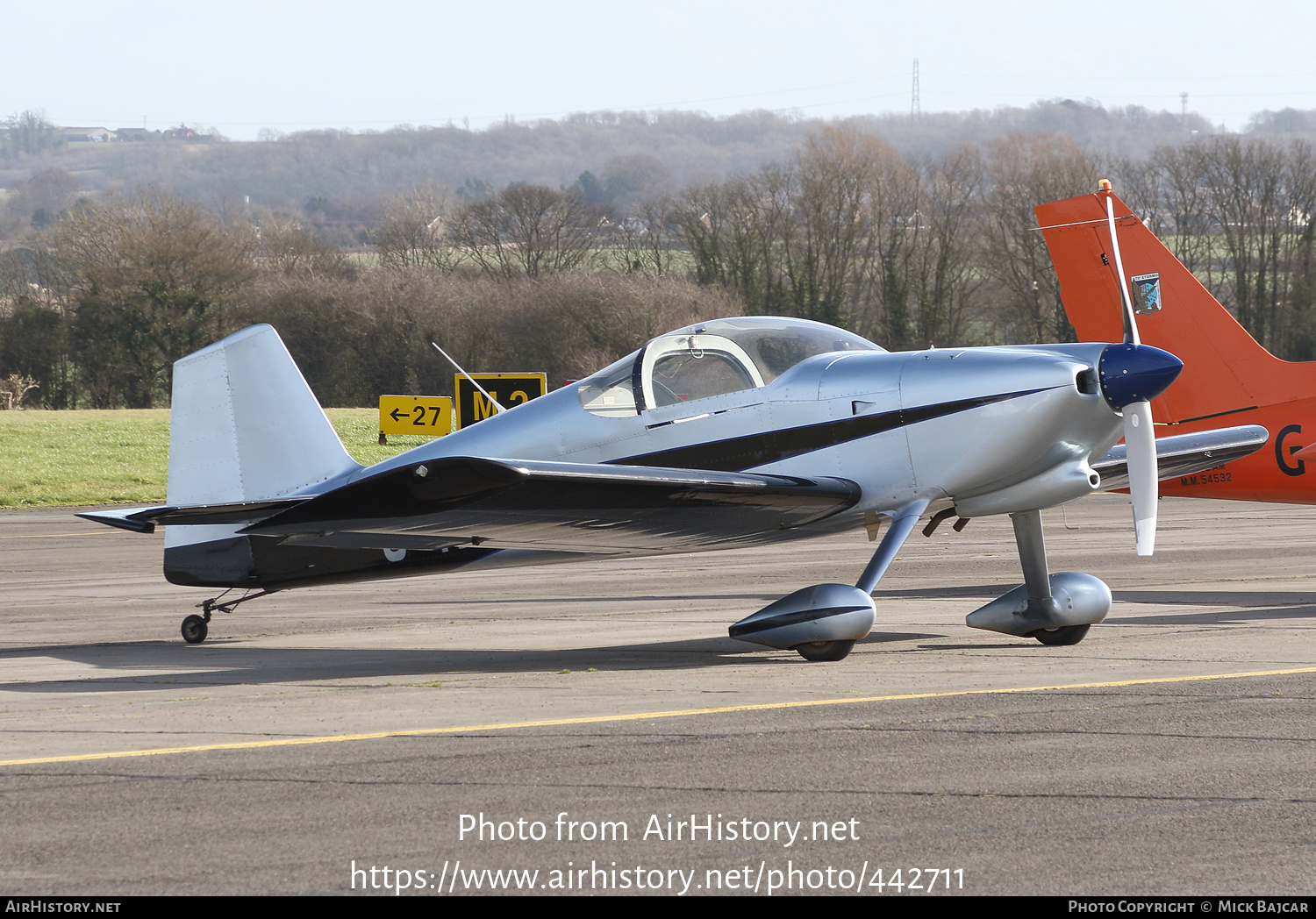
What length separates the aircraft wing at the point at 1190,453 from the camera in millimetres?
9727

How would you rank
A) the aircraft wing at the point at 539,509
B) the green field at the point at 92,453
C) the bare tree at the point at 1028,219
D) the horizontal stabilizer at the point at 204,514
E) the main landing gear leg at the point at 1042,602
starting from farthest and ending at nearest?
the bare tree at the point at 1028,219, the green field at the point at 92,453, the main landing gear leg at the point at 1042,602, the horizontal stabilizer at the point at 204,514, the aircraft wing at the point at 539,509

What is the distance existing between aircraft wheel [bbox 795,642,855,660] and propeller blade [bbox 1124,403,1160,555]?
2041 mm

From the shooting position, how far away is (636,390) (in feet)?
29.3

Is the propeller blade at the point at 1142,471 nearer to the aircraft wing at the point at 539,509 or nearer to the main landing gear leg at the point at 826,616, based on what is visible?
the main landing gear leg at the point at 826,616

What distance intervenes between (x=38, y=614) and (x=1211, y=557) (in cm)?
1259

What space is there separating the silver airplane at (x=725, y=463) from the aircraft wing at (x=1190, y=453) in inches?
3.6

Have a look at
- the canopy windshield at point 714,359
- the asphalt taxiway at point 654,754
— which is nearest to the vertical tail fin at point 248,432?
the asphalt taxiway at point 654,754

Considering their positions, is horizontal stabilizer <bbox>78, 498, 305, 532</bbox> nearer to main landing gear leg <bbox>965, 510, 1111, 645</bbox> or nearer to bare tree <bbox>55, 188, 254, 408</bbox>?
main landing gear leg <bbox>965, 510, 1111, 645</bbox>

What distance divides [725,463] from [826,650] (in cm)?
141

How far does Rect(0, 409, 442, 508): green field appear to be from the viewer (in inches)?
1031

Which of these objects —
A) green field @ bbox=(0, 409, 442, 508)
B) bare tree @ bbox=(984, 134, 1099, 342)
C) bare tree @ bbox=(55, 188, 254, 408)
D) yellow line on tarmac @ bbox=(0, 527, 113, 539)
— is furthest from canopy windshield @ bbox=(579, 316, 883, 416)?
bare tree @ bbox=(984, 134, 1099, 342)

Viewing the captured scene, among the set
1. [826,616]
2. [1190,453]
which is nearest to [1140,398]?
[826,616]

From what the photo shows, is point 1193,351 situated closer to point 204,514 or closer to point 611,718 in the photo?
point 611,718

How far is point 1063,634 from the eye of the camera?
29.5ft
